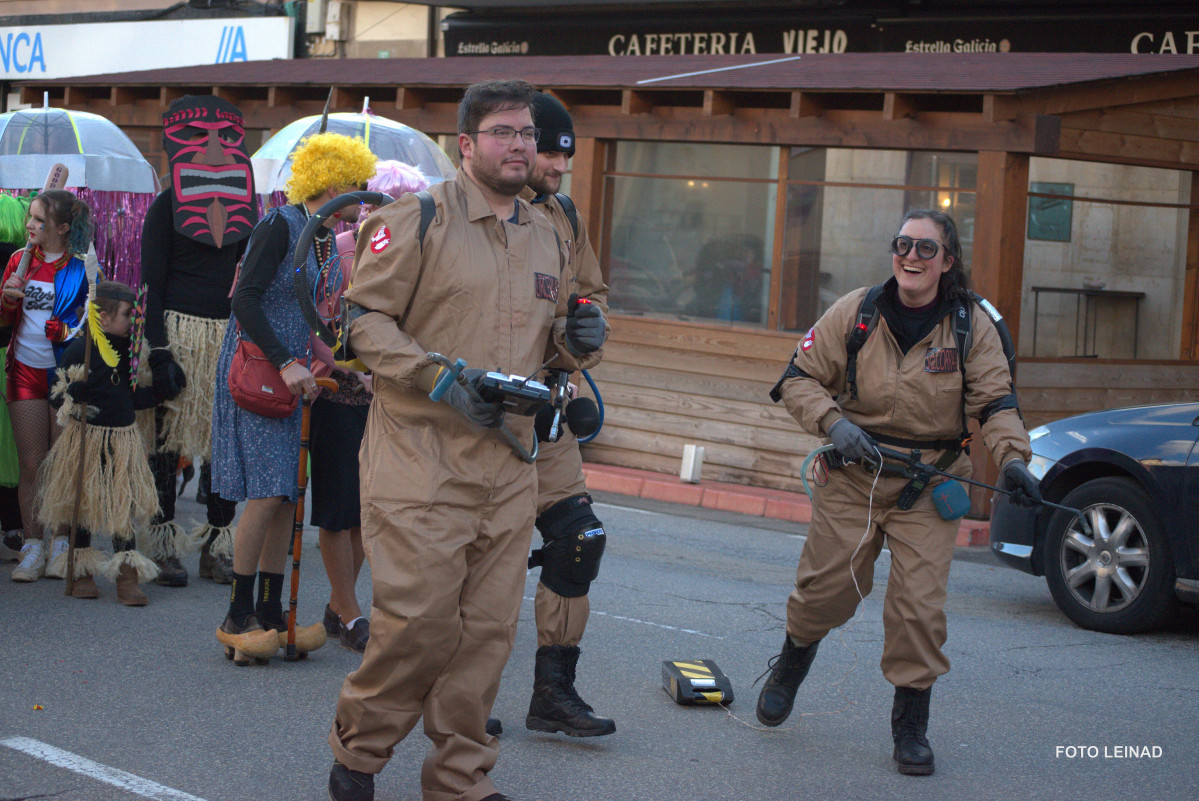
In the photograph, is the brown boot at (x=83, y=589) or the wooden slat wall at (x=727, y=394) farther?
the wooden slat wall at (x=727, y=394)

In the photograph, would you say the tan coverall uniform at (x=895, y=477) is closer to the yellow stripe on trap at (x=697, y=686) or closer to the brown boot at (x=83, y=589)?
the yellow stripe on trap at (x=697, y=686)

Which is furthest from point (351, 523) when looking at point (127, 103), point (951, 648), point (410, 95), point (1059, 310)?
point (127, 103)

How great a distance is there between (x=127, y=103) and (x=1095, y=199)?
39.0 feet

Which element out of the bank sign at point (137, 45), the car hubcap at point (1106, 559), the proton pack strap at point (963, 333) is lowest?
the car hubcap at point (1106, 559)

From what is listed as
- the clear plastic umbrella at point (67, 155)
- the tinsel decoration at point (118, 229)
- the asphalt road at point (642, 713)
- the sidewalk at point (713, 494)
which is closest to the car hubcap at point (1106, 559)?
the asphalt road at point (642, 713)

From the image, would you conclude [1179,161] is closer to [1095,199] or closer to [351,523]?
[1095,199]

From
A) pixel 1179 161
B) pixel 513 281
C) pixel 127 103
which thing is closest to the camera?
pixel 513 281

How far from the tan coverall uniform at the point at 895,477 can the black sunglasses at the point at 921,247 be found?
0.22 metres

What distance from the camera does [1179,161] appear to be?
11539 millimetres

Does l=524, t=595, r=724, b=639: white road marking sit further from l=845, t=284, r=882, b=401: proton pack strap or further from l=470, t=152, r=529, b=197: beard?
A: l=470, t=152, r=529, b=197: beard

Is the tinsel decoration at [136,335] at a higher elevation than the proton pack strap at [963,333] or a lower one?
lower

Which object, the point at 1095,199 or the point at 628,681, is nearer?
the point at 628,681

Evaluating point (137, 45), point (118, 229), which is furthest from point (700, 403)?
point (137, 45)

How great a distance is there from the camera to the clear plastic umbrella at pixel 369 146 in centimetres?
943
